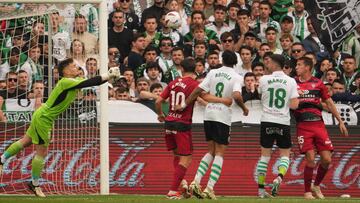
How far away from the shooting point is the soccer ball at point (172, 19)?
85.2 feet

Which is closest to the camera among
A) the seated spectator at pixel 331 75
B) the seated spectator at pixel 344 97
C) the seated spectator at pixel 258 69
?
the seated spectator at pixel 344 97

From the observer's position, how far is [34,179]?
20906 mm

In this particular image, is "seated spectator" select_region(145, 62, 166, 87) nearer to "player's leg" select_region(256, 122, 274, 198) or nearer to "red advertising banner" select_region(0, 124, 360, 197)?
"red advertising banner" select_region(0, 124, 360, 197)

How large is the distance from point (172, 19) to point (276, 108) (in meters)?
5.73

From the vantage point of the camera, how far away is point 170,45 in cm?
2589

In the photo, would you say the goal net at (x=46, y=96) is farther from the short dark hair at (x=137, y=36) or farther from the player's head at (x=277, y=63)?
the player's head at (x=277, y=63)

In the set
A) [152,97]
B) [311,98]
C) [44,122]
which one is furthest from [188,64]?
[152,97]

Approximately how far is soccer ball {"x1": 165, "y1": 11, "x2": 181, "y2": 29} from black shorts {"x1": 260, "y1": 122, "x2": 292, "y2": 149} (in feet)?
18.4

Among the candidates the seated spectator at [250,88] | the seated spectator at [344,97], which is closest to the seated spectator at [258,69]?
the seated spectator at [250,88]

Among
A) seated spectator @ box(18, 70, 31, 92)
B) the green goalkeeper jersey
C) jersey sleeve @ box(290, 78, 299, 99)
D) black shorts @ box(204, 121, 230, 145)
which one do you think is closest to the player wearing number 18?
black shorts @ box(204, 121, 230, 145)

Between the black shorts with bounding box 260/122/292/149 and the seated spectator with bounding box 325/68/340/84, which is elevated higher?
the seated spectator with bounding box 325/68/340/84

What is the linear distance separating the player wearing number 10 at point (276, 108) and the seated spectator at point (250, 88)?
9.96 feet

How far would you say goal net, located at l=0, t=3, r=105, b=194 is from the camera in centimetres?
2272

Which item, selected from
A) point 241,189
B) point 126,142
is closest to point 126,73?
point 126,142
